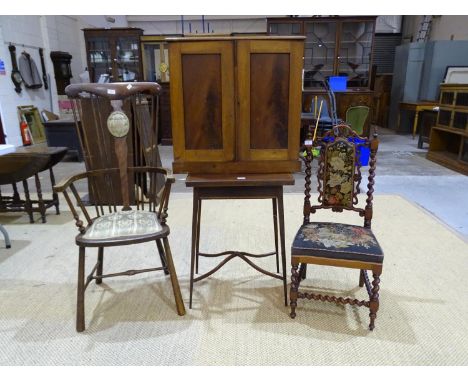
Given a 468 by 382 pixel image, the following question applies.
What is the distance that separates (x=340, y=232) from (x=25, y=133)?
599 cm

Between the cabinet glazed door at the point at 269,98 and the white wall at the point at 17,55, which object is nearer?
the cabinet glazed door at the point at 269,98

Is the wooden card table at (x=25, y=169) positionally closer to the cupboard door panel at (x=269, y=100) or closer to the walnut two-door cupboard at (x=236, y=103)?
the walnut two-door cupboard at (x=236, y=103)

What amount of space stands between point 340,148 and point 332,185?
8.2 inches

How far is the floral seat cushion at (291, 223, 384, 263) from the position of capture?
172 cm

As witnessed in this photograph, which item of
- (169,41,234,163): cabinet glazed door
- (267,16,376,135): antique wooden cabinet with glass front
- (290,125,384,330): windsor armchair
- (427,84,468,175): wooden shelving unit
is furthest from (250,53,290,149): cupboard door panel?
(267,16,376,135): antique wooden cabinet with glass front

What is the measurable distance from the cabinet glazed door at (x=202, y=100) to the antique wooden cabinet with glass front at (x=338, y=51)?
4.75 meters

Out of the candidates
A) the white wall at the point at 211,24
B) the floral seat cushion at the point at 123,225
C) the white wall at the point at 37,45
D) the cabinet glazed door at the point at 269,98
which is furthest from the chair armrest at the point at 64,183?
the white wall at the point at 211,24

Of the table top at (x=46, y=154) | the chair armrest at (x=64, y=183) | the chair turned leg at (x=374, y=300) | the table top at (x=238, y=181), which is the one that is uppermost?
the table top at (x=238, y=181)

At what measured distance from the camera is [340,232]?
192cm

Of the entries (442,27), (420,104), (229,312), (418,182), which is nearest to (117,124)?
(229,312)

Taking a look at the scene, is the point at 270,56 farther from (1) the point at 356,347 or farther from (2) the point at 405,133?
(2) the point at 405,133

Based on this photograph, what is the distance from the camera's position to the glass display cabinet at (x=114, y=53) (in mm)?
6668

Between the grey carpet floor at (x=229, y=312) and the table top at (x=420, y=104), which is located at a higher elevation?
the table top at (x=420, y=104)

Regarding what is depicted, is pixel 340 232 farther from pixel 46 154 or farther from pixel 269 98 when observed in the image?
pixel 46 154
